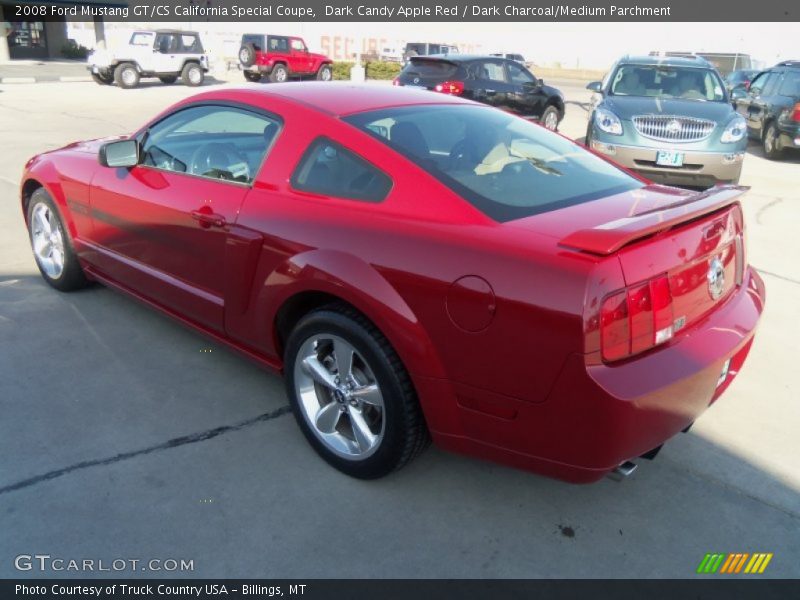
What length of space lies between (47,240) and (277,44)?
24.1 metres

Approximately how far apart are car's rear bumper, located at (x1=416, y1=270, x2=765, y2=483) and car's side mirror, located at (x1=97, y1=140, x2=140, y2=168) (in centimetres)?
238

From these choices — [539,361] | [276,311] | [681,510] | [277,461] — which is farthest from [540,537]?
[276,311]

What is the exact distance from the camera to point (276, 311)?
3.10m

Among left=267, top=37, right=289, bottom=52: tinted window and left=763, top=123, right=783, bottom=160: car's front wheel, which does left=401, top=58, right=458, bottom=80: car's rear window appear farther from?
left=267, top=37, right=289, bottom=52: tinted window

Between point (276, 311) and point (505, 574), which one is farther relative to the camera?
point (276, 311)

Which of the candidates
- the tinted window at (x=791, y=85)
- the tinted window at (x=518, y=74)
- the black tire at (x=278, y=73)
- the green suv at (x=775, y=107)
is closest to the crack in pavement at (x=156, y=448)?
the green suv at (x=775, y=107)

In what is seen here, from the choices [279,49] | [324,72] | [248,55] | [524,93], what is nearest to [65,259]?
[524,93]

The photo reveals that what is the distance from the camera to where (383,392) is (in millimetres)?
2697

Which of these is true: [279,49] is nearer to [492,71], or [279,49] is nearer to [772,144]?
[492,71]

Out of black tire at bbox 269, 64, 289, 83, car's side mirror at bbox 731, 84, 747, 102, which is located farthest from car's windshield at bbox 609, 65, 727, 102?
black tire at bbox 269, 64, 289, 83

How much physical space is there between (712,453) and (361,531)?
168cm

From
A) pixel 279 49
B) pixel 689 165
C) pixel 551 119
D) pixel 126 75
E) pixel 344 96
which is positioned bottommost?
pixel 551 119

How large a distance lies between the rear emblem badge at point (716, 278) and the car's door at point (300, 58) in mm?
26700

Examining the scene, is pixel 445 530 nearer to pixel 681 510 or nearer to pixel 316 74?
pixel 681 510
